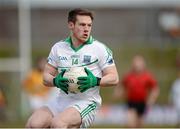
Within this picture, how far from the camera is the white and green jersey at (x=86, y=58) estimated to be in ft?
29.1

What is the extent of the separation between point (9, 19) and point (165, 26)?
738 cm

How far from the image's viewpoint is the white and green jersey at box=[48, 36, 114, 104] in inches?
349

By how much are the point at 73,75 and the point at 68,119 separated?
19.2 inches

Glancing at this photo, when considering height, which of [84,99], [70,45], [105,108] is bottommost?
[105,108]

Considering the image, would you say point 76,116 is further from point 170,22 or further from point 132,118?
point 170,22

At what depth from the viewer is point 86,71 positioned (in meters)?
8.74

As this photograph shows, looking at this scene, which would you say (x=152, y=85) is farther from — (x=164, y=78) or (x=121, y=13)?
(x=121, y=13)

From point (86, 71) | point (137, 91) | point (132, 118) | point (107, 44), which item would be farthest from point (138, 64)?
point (107, 44)

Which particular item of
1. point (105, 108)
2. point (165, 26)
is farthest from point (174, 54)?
point (105, 108)

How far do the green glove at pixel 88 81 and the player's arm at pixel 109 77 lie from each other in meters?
0.07

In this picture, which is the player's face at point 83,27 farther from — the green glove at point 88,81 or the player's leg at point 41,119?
the player's leg at point 41,119

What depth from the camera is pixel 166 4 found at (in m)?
→ 40.5

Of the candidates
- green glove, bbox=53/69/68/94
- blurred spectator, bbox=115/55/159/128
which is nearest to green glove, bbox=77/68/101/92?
green glove, bbox=53/69/68/94

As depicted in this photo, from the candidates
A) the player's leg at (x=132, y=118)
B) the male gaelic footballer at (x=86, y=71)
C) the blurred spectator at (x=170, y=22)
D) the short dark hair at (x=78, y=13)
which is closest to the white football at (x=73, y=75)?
the male gaelic footballer at (x=86, y=71)
